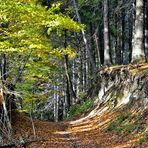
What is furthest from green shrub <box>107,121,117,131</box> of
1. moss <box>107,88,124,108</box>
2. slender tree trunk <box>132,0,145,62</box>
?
slender tree trunk <box>132,0,145,62</box>

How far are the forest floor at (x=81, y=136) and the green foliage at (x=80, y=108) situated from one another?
612 centimetres

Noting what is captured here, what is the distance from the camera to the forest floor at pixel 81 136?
11.9m

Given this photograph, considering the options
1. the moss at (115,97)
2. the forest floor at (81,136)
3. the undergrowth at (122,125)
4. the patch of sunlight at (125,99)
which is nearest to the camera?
the forest floor at (81,136)

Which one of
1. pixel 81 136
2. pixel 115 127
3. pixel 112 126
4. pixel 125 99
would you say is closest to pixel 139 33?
pixel 125 99

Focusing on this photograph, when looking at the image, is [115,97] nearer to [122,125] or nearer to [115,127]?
[115,127]

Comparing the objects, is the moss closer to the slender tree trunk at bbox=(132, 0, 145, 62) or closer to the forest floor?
the forest floor

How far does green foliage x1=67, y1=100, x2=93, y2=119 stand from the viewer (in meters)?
24.9

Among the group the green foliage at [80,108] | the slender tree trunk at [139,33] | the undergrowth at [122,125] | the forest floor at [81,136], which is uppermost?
the slender tree trunk at [139,33]

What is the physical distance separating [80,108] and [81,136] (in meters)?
11.0

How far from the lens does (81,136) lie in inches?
592

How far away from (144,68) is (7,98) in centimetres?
623

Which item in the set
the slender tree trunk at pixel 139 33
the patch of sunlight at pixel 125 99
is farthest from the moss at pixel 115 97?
the slender tree trunk at pixel 139 33

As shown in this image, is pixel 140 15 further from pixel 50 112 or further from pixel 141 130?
pixel 50 112

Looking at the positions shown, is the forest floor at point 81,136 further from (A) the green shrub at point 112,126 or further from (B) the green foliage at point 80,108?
(B) the green foliage at point 80,108
